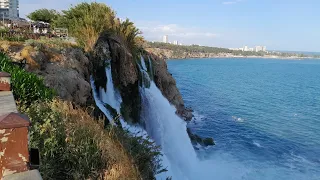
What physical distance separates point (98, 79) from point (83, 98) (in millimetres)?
3968

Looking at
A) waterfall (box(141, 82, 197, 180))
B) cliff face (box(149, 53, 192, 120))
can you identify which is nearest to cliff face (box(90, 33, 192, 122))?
waterfall (box(141, 82, 197, 180))

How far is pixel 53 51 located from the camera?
11.2 m

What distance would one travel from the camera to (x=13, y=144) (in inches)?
87.2

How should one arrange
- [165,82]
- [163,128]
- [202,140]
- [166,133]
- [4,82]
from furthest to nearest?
1. [165,82]
2. [202,140]
3. [166,133]
4. [163,128]
5. [4,82]

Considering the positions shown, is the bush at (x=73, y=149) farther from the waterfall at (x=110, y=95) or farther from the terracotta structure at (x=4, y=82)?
the waterfall at (x=110, y=95)

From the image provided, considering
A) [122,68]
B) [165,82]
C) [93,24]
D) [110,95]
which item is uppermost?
[93,24]

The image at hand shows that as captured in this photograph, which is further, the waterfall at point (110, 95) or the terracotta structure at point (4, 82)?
the waterfall at point (110, 95)

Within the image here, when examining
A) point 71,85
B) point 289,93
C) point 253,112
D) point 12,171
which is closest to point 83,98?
point 71,85

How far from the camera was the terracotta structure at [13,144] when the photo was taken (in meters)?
2.15

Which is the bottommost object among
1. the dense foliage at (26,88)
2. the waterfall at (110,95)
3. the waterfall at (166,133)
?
the waterfall at (166,133)

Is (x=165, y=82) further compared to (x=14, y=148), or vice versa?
(x=165, y=82)

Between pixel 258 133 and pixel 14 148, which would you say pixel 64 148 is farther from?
pixel 258 133

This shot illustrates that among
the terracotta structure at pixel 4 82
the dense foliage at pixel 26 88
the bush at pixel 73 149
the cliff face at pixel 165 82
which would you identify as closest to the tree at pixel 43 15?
the cliff face at pixel 165 82

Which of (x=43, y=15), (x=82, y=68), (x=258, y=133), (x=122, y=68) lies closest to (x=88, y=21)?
(x=122, y=68)
